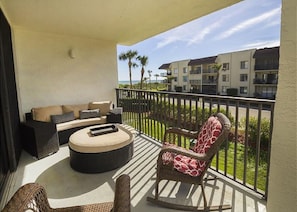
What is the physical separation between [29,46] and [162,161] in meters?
4.28

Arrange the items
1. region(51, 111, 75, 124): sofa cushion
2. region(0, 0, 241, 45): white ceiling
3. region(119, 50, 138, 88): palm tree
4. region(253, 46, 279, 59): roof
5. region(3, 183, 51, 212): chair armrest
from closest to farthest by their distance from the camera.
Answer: region(3, 183, 51, 212): chair armrest < region(0, 0, 241, 45): white ceiling < region(51, 111, 75, 124): sofa cushion < region(119, 50, 138, 88): palm tree < region(253, 46, 279, 59): roof

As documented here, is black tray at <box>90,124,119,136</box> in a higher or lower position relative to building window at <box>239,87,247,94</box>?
higher

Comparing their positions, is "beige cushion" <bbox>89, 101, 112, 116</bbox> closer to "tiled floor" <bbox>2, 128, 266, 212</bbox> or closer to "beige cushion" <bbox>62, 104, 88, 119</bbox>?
"beige cushion" <bbox>62, 104, 88, 119</bbox>

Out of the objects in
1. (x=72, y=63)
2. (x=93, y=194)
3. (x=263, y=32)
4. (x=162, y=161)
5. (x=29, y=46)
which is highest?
(x=263, y=32)

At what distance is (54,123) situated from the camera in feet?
11.7

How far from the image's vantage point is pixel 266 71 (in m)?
21.1

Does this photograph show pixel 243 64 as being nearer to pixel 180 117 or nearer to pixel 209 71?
pixel 209 71

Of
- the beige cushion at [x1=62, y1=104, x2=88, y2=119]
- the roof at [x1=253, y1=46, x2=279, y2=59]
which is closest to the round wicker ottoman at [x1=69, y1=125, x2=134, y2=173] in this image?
the beige cushion at [x1=62, y1=104, x2=88, y2=119]

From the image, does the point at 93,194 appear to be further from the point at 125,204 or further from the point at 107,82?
the point at 107,82

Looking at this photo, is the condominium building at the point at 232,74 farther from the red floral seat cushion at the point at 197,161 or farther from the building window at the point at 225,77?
the red floral seat cushion at the point at 197,161

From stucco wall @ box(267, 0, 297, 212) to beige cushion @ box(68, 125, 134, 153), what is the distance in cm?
213

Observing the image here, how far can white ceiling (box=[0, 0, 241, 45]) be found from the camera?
2.85m

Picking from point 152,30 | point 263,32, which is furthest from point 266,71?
point 152,30

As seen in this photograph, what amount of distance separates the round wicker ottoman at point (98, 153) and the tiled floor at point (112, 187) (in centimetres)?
10
